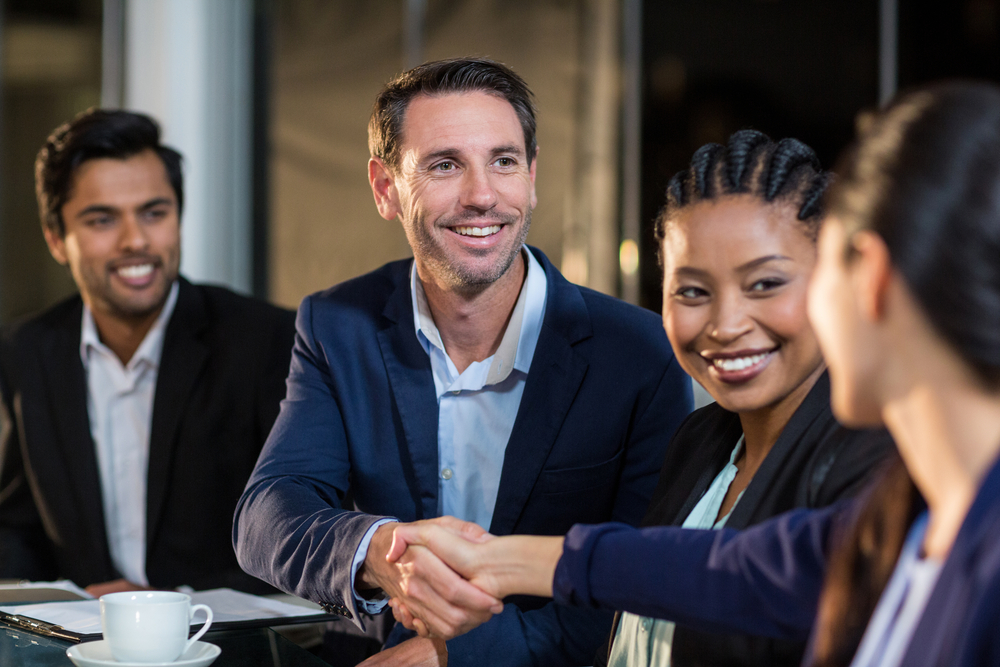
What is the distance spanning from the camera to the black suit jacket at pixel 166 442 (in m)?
2.47

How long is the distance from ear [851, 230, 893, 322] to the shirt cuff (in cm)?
96

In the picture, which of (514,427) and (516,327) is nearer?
(514,427)

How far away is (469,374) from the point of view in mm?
1926

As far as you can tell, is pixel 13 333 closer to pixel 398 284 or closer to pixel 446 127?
pixel 398 284

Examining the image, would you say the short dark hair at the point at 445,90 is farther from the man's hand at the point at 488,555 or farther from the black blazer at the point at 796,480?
the black blazer at the point at 796,480

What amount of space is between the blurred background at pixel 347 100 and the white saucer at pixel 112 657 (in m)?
2.99

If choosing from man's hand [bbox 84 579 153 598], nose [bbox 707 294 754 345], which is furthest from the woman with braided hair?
man's hand [bbox 84 579 153 598]

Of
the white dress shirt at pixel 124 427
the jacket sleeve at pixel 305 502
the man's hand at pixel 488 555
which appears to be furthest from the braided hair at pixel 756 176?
the white dress shirt at pixel 124 427

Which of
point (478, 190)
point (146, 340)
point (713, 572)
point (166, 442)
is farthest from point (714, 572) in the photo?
point (146, 340)

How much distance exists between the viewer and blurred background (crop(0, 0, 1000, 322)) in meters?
4.18

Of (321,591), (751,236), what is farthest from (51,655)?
(751,236)

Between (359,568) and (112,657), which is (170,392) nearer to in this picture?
(359,568)

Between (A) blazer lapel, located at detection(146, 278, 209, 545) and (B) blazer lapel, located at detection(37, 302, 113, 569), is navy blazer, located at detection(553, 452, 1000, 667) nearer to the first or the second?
(A) blazer lapel, located at detection(146, 278, 209, 545)

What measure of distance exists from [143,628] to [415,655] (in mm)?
511
